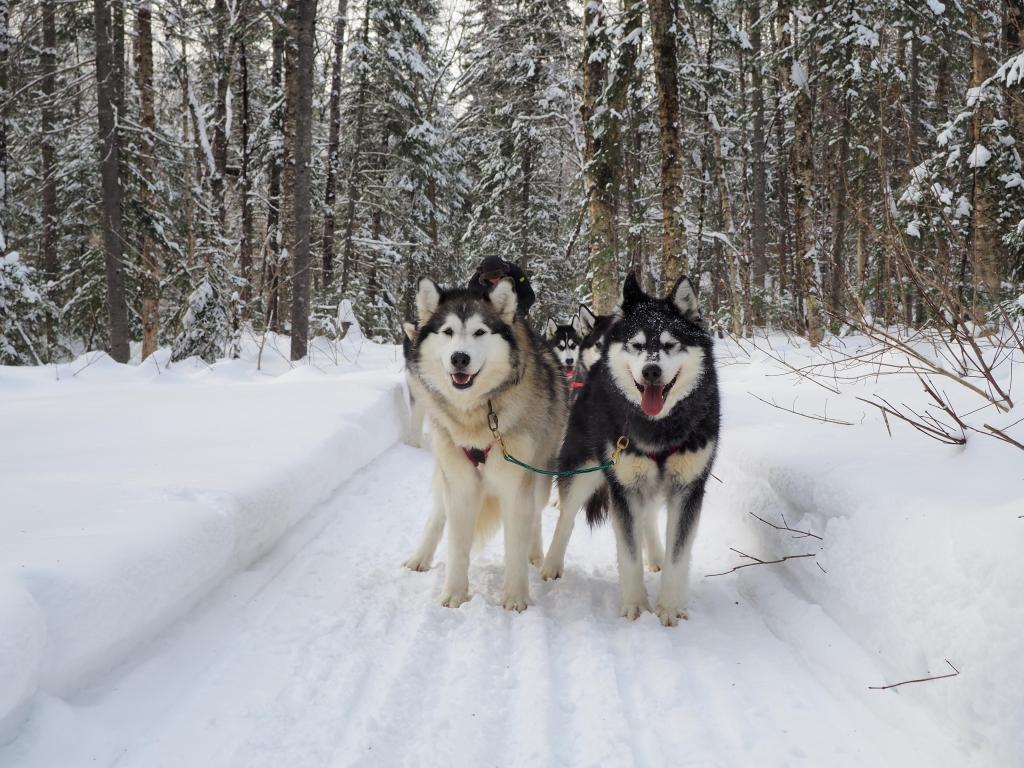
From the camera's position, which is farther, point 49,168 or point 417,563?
point 49,168

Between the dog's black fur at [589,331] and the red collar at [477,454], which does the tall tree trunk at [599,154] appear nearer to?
the dog's black fur at [589,331]

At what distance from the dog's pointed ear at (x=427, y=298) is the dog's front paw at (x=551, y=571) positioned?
1676 mm

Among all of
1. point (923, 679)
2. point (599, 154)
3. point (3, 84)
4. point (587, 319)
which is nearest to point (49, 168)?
point (3, 84)

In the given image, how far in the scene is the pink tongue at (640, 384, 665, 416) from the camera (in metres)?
3.11

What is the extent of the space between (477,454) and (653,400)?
1021 millimetres

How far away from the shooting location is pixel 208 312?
10.2m

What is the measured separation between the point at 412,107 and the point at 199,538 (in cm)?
1766

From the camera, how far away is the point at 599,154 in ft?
28.9

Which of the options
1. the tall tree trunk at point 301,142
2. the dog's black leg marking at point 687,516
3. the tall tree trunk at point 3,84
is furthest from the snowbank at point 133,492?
the tall tree trunk at point 3,84

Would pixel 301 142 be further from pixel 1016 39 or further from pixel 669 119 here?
pixel 1016 39

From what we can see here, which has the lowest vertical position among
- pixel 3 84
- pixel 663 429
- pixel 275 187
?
pixel 663 429

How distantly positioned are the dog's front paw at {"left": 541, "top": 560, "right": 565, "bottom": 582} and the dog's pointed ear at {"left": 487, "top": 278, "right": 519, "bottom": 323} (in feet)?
5.01

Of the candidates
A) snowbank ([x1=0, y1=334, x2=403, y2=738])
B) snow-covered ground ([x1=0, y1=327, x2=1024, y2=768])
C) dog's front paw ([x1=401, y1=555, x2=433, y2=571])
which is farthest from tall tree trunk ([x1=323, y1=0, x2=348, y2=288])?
dog's front paw ([x1=401, y1=555, x2=433, y2=571])

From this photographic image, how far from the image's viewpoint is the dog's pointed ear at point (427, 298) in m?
3.44
